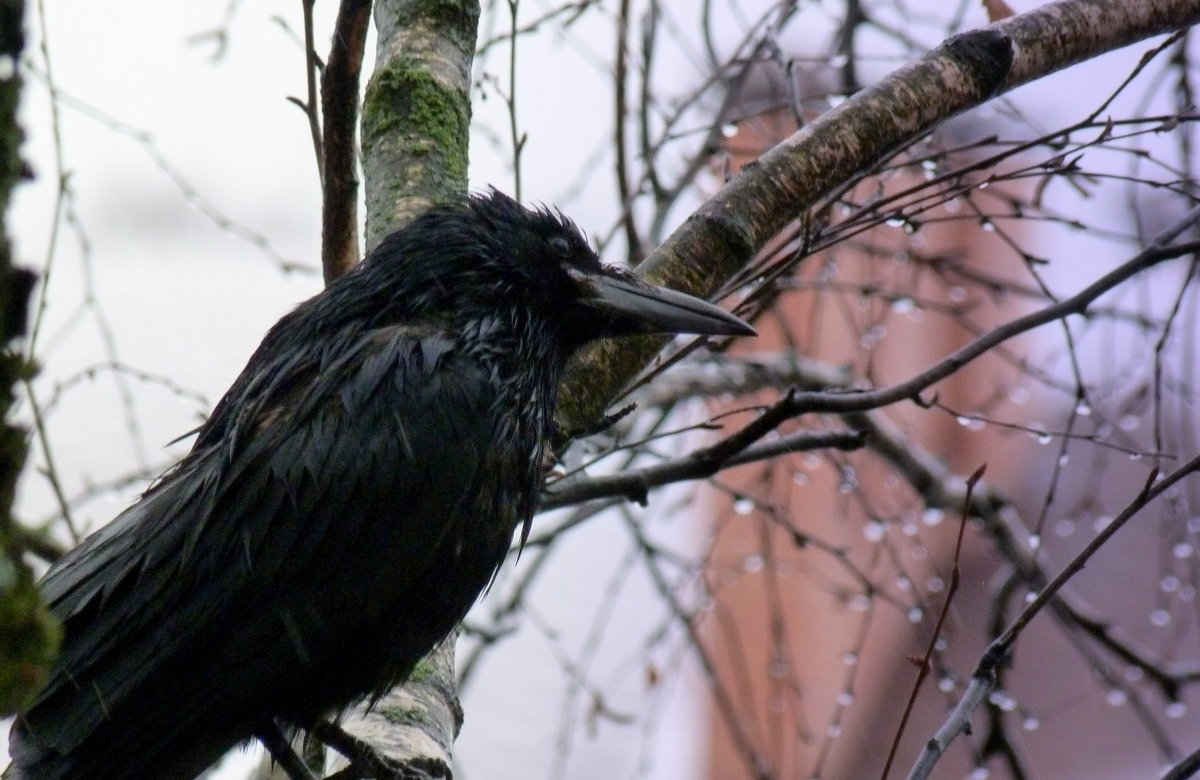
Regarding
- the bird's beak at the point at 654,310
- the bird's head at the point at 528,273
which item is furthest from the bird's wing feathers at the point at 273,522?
the bird's beak at the point at 654,310

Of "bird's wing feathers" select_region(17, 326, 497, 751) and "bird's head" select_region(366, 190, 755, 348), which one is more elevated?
"bird's head" select_region(366, 190, 755, 348)

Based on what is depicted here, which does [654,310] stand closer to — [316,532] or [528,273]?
[528,273]

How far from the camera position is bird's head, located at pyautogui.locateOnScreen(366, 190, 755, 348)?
309 cm

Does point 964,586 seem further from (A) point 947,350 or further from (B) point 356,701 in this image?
(B) point 356,701

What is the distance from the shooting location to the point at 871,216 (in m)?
3.29

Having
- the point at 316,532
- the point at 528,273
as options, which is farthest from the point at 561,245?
the point at 316,532

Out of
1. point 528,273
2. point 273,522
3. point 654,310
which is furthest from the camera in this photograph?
point 528,273

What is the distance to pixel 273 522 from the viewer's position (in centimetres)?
271

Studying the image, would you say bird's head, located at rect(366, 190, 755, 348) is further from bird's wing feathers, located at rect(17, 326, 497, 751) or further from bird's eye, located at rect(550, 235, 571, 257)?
bird's wing feathers, located at rect(17, 326, 497, 751)

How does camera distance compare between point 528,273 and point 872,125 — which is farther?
point 528,273

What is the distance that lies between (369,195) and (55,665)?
4.93ft

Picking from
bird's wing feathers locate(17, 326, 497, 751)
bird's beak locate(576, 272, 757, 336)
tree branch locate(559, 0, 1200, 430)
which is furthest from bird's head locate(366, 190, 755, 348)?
bird's wing feathers locate(17, 326, 497, 751)

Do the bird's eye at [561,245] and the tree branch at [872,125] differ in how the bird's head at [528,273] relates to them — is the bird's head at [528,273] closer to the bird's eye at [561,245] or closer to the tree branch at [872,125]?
the bird's eye at [561,245]

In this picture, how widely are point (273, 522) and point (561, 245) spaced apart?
106cm
